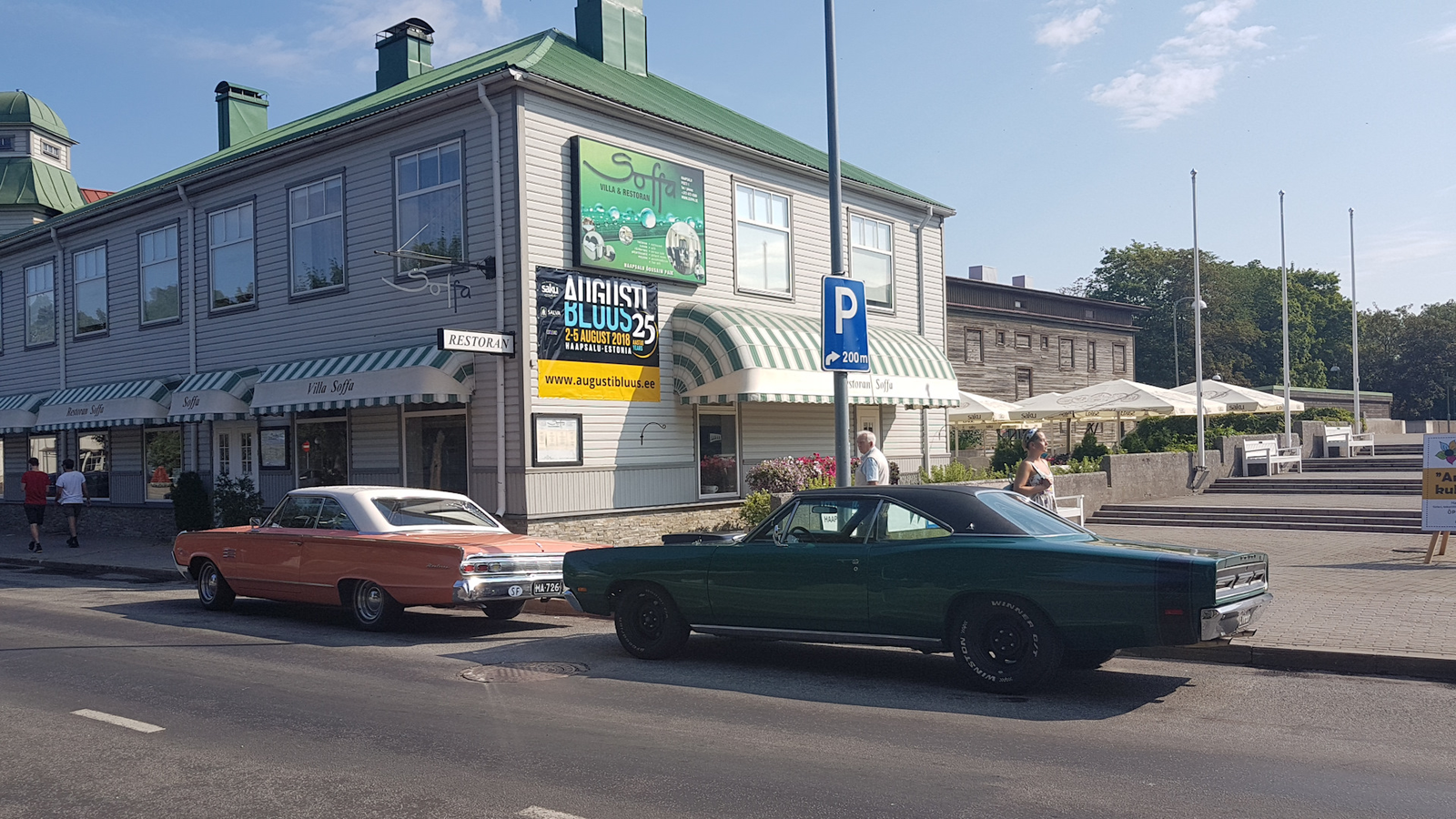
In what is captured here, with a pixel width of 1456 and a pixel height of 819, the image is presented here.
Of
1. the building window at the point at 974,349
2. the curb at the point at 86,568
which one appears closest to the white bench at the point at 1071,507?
the curb at the point at 86,568

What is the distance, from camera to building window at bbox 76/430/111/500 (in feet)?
84.0

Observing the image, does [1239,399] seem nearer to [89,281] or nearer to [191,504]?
[191,504]

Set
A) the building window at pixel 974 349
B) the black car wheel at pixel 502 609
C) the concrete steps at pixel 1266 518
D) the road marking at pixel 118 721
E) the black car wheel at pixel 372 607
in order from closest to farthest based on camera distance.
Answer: the road marking at pixel 118 721 → the black car wheel at pixel 372 607 → the black car wheel at pixel 502 609 → the concrete steps at pixel 1266 518 → the building window at pixel 974 349

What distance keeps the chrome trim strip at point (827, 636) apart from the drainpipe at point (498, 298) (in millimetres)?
7556

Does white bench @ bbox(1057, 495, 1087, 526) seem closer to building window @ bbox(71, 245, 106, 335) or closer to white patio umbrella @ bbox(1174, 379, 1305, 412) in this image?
white patio umbrella @ bbox(1174, 379, 1305, 412)

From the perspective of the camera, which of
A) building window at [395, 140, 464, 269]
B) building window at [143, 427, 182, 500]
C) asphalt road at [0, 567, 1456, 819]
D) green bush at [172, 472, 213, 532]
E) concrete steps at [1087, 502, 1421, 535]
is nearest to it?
asphalt road at [0, 567, 1456, 819]

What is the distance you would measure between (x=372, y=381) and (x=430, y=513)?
5.69m

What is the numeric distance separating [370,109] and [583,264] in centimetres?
499

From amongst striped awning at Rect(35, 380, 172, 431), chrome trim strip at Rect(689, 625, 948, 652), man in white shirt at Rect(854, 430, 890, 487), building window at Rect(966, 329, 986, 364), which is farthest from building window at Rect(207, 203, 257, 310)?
Result: building window at Rect(966, 329, 986, 364)

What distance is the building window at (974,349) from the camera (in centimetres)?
4391

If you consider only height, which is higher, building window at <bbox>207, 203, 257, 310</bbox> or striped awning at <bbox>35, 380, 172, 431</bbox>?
building window at <bbox>207, 203, 257, 310</bbox>

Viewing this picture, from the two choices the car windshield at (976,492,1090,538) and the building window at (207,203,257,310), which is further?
the building window at (207,203,257,310)

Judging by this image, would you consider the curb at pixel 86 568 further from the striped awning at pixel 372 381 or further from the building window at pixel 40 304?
the building window at pixel 40 304

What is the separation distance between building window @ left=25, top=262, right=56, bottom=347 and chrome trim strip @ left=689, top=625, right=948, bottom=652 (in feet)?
79.5
